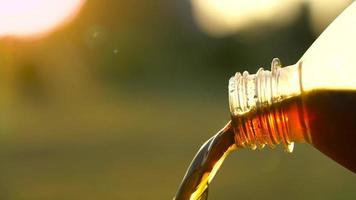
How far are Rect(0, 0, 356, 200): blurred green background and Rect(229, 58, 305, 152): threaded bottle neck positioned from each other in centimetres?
304

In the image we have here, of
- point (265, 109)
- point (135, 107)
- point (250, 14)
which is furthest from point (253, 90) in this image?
point (250, 14)

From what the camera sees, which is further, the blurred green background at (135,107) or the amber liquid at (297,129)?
the blurred green background at (135,107)

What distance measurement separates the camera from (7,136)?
692 cm

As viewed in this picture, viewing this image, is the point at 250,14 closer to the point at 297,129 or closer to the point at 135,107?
the point at 135,107

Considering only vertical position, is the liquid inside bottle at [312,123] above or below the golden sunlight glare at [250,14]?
below

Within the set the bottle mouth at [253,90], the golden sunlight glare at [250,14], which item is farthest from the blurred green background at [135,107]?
the bottle mouth at [253,90]

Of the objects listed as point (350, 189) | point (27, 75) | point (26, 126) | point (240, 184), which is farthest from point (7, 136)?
point (27, 75)

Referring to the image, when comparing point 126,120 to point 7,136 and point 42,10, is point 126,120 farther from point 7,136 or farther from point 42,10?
point 42,10

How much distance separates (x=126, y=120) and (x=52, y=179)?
2671mm

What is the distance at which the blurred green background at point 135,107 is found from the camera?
4402 millimetres

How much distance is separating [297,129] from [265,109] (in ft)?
0.10

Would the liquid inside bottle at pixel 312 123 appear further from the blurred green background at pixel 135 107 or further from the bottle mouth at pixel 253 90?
the blurred green background at pixel 135 107

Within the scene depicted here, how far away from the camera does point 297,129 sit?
0.75 meters

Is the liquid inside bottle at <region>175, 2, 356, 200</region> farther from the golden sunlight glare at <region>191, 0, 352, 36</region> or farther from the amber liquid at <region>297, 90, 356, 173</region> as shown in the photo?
the golden sunlight glare at <region>191, 0, 352, 36</region>
